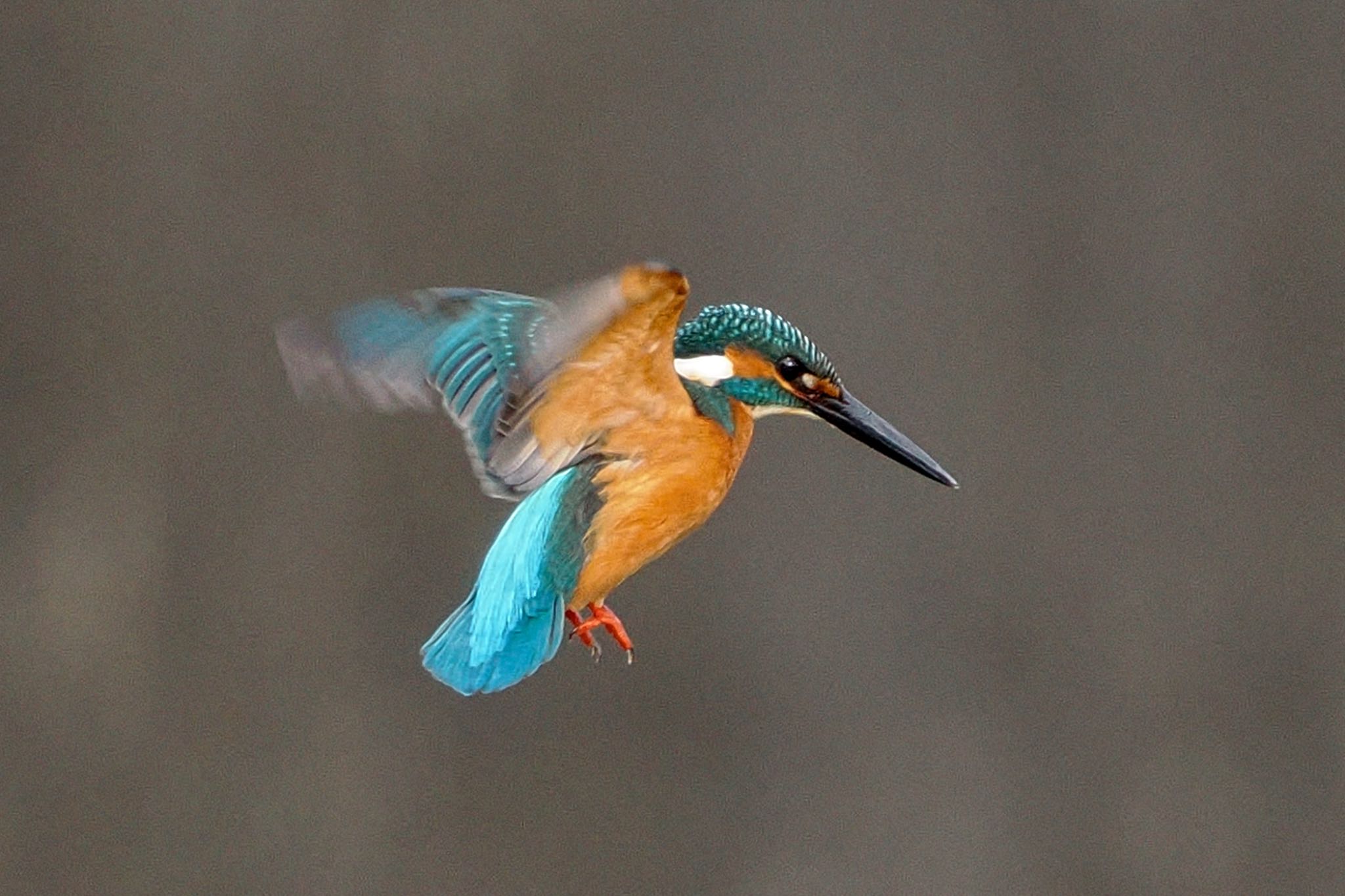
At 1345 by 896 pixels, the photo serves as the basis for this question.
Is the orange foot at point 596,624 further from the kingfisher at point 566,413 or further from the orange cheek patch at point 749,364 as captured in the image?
the orange cheek patch at point 749,364

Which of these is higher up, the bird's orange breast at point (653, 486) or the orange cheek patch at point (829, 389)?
the orange cheek patch at point (829, 389)

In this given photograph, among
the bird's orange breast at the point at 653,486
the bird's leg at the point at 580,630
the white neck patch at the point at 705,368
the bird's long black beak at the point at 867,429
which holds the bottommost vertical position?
the bird's leg at the point at 580,630

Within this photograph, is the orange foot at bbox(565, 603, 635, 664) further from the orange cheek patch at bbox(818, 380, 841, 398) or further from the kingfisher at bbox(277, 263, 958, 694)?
the orange cheek patch at bbox(818, 380, 841, 398)

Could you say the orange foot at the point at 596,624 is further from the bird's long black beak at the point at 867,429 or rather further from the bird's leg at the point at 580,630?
the bird's long black beak at the point at 867,429

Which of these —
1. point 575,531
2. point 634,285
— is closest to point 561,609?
point 575,531

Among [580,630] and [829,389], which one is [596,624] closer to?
[580,630]

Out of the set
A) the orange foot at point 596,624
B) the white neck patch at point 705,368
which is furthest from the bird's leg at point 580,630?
the white neck patch at point 705,368

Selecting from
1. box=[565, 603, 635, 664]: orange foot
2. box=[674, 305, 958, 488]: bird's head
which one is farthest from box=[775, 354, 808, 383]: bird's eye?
box=[565, 603, 635, 664]: orange foot
